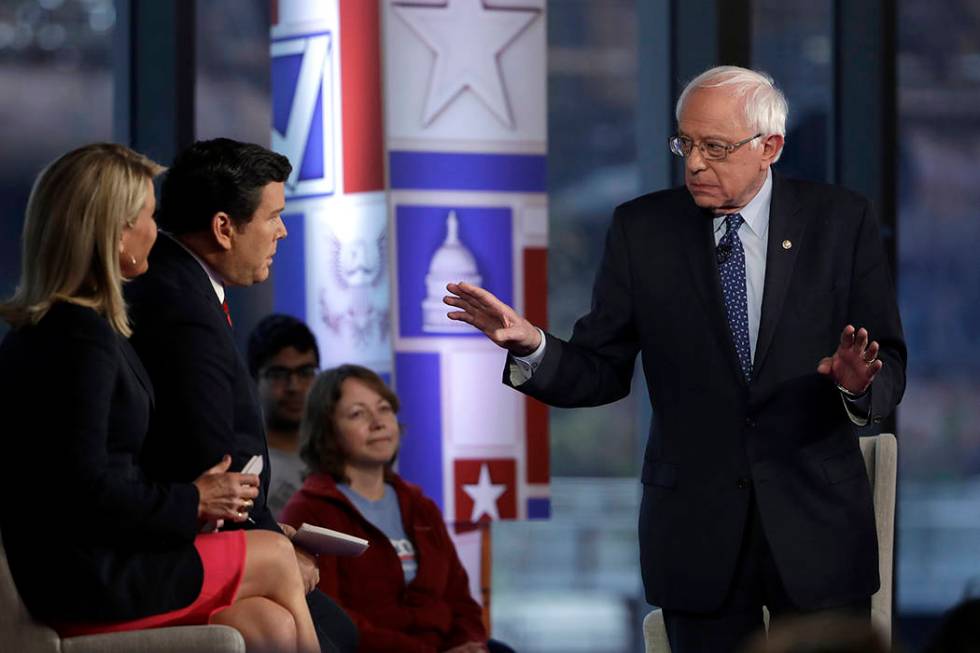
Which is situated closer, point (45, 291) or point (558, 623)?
point (45, 291)

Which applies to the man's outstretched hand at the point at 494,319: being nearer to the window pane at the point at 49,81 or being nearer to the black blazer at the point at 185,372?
the black blazer at the point at 185,372

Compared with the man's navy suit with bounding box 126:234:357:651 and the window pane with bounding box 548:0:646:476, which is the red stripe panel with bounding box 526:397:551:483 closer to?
the window pane with bounding box 548:0:646:476

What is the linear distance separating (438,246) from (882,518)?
1.76 meters

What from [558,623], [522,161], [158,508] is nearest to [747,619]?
[158,508]

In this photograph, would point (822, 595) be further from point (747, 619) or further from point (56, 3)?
point (56, 3)

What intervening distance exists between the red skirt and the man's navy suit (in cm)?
15

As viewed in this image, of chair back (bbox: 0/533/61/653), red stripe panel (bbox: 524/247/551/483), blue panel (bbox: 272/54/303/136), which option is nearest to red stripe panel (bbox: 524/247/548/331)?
red stripe panel (bbox: 524/247/551/483)

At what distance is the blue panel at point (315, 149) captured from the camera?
14.9ft

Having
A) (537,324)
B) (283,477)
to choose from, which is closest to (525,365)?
(283,477)

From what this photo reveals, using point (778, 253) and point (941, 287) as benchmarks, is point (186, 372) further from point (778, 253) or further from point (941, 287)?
point (941, 287)

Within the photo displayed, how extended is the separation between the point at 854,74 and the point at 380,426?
2121 mm

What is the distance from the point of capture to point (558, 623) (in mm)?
5449

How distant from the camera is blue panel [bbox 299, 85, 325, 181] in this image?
14.9ft

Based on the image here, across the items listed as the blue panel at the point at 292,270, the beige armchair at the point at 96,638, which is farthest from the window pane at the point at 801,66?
the beige armchair at the point at 96,638
